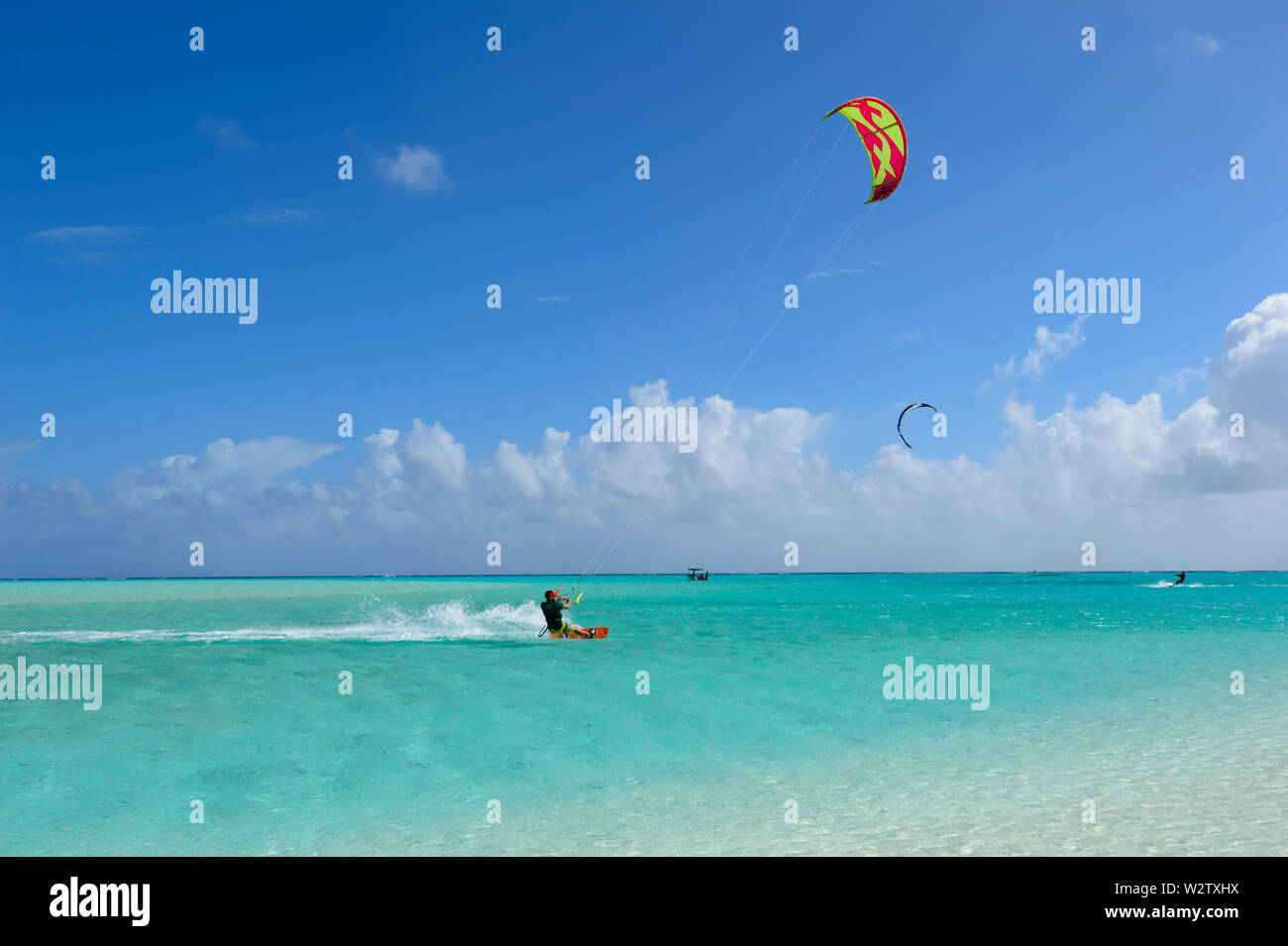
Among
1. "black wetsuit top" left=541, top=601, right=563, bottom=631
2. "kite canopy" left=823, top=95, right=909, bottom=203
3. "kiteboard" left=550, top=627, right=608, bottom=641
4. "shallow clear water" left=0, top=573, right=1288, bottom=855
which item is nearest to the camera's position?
"shallow clear water" left=0, top=573, right=1288, bottom=855

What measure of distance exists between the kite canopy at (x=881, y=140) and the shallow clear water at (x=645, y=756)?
10.5 meters

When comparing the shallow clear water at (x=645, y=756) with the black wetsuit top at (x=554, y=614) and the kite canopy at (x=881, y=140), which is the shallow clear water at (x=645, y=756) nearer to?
the black wetsuit top at (x=554, y=614)

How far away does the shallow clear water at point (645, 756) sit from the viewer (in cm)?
781

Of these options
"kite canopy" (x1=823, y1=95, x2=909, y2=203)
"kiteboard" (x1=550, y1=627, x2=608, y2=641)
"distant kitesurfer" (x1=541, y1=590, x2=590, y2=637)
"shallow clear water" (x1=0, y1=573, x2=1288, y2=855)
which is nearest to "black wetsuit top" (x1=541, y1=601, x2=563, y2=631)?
"distant kitesurfer" (x1=541, y1=590, x2=590, y2=637)

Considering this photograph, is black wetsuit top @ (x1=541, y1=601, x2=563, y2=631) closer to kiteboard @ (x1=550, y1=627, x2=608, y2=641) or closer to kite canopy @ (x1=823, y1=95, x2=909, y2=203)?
kiteboard @ (x1=550, y1=627, x2=608, y2=641)

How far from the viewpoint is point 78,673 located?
19.1 meters

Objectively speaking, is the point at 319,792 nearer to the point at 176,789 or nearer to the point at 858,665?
the point at 176,789

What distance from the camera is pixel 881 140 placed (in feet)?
51.8

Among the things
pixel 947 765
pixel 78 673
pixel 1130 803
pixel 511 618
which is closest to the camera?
pixel 1130 803

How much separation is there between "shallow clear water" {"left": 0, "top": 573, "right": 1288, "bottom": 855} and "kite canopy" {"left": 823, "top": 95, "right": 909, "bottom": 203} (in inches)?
412

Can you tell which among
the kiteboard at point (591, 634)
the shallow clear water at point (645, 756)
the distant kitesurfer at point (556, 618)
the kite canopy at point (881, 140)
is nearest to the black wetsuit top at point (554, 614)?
the distant kitesurfer at point (556, 618)

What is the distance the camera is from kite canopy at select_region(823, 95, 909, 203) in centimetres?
1553
